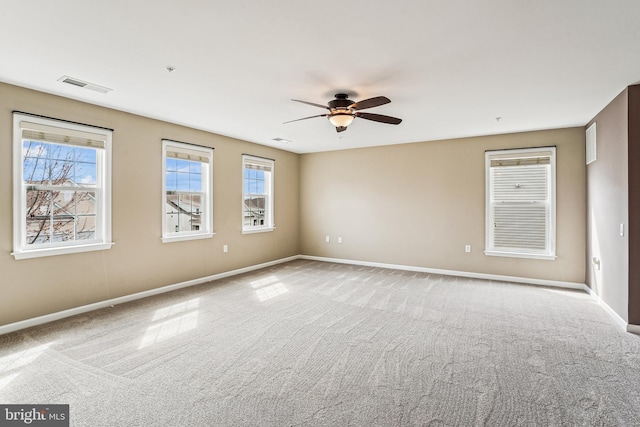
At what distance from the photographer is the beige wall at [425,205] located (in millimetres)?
4984

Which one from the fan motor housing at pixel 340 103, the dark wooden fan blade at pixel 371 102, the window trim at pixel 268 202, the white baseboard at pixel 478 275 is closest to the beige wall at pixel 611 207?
the white baseboard at pixel 478 275

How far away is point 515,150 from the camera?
5.27 metres

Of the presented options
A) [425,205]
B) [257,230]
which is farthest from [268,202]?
[425,205]

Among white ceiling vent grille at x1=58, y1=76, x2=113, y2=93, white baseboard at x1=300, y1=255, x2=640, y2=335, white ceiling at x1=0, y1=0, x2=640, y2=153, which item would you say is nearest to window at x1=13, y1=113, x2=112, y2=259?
white ceiling at x1=0, y1=0, x2=640, y2=153

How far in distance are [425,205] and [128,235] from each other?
5015 mm

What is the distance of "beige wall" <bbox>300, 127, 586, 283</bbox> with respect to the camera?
4984mm

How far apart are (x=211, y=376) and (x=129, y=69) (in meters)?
2.79

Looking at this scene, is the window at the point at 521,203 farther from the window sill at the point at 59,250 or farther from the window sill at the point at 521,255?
the window sill at the point at 59,250

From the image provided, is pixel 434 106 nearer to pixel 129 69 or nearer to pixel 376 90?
pixel 376 90

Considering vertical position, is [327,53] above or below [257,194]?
above

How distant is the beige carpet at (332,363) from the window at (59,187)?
930 mm

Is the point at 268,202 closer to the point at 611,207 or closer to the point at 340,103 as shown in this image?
the point at 340,103

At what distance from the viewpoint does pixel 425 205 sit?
6.06 meters

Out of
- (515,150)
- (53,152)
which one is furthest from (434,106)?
(53,152)
